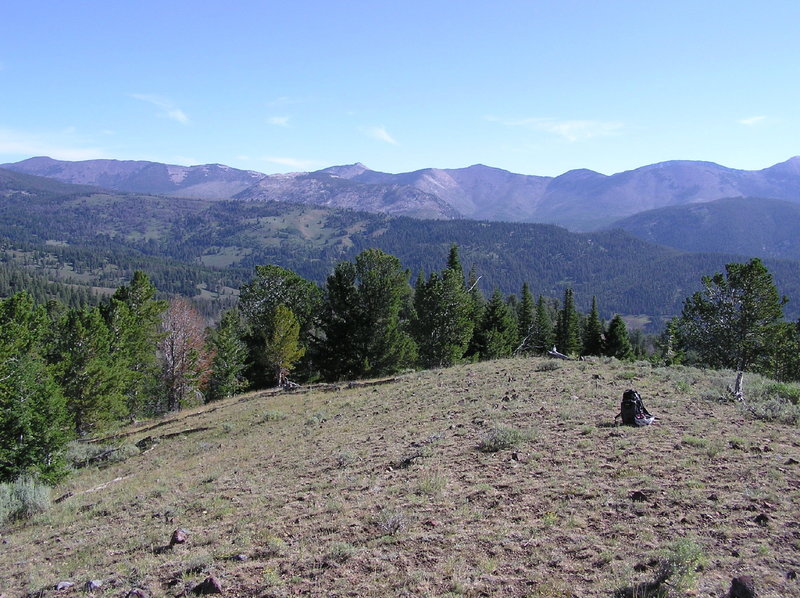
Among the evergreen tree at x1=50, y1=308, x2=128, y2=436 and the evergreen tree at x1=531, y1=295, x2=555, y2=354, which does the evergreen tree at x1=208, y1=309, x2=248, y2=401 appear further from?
the evergreen tree at x1=531, y1=295, x2=555, y2=354

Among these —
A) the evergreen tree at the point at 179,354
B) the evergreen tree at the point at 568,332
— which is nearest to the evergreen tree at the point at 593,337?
the evergreen tree at the point at 568,332

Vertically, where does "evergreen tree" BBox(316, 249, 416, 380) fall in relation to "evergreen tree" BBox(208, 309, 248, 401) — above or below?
above

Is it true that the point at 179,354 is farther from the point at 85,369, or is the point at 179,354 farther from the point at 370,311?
the point at 370,311

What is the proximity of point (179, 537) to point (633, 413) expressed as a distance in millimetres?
11353

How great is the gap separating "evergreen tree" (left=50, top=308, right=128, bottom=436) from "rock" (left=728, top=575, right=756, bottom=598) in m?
38.5

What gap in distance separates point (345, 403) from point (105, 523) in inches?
507

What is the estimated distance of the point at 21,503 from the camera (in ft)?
46.5

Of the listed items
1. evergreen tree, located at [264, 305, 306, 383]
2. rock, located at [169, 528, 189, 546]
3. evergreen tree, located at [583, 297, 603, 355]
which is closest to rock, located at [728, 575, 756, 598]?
rock, located at [169, 528, 189, 546]

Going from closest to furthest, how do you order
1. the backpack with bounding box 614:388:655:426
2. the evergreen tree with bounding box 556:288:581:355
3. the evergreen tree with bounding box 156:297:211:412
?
1. the backpack with bounding box 614:388:655:426
2. the evergreen tree with bounding box 156:297:211:412
3. the evergreen tree with bounding box 556:288:581:355

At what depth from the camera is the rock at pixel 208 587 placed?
24.5 feet

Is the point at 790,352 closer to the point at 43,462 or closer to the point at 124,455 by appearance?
the point at 124,455

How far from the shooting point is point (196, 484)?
14.1m

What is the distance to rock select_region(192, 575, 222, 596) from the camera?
24.5 feet

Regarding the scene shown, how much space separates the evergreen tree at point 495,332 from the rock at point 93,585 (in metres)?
46.5
